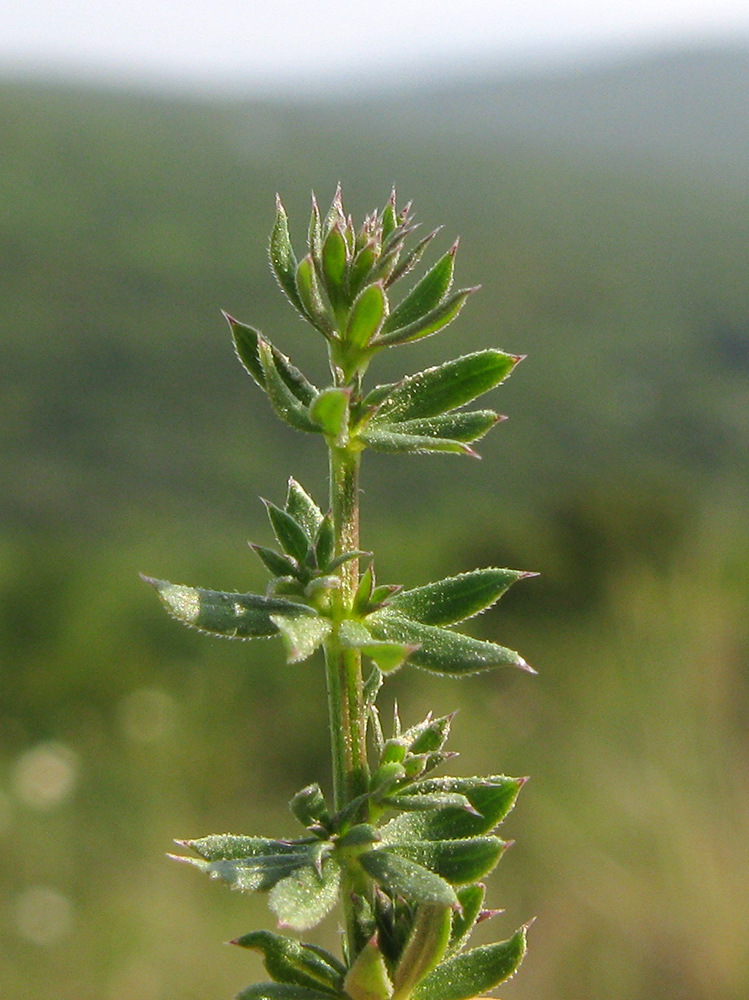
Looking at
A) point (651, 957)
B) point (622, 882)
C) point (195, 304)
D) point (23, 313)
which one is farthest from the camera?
point (195, 304)

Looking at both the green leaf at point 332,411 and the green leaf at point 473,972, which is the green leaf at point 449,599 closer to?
the green leaf at point 332,411

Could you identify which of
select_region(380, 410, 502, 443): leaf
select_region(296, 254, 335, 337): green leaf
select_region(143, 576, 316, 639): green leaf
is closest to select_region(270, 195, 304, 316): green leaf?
select_region(296, 254, 335, 337): green leaf

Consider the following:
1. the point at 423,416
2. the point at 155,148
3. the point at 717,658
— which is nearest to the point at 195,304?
the point at 155,148

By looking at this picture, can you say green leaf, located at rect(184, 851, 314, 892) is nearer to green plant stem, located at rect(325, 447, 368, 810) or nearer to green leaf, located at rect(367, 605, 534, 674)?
green plant stem, located at rect(325, 447, 368, 810)

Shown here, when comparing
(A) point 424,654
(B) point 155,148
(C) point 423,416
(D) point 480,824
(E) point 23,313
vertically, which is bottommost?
(E) point 23,313

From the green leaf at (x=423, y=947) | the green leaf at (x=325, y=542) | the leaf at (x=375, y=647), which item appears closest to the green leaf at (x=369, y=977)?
the green leaf at (x=423, y=947)

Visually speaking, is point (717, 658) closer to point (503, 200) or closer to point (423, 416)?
point (423, 416)
